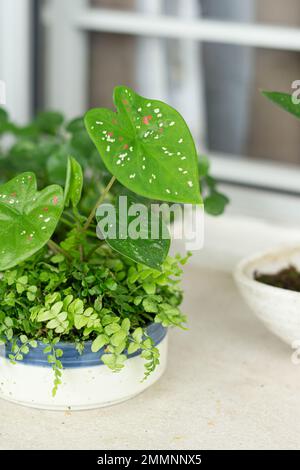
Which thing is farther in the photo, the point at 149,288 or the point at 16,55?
the point at 16,55

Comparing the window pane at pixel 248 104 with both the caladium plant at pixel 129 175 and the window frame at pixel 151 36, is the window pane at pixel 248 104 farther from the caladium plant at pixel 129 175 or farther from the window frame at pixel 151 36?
the caladium plant at pixel 129 175

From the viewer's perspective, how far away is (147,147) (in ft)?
2.77

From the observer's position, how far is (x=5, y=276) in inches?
37.1

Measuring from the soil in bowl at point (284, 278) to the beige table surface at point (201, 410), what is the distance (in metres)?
0.09

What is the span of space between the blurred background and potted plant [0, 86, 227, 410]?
0.62 m

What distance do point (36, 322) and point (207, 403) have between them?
0.79ft

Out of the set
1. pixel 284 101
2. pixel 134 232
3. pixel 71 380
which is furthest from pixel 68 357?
pixel 284 101

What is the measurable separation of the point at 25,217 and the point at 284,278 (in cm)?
45

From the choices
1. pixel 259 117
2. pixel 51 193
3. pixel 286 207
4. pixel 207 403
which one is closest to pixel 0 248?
pixel 51 193

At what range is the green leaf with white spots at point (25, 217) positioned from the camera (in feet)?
2.66

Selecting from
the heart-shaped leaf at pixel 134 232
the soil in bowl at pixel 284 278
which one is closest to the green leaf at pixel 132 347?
the heart-shaped leaf at pixel 134 232

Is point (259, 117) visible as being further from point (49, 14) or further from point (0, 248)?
point (0, 248)

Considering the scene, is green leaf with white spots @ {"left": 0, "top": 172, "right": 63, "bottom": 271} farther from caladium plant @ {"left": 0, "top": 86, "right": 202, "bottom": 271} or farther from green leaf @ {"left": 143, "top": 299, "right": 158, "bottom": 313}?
green leaf @ {"left": 143, "top": 299, "right": 158, "bottom": 313}

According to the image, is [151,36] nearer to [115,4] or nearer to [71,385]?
[115,4]
